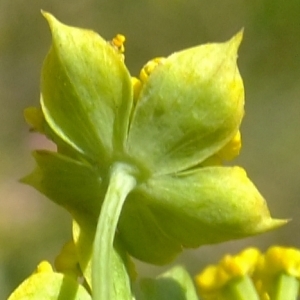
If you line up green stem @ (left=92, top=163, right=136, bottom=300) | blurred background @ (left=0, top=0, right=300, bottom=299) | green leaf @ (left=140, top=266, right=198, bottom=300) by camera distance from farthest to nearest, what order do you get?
blurred background @ (left=0, top=0, right=300, bottom=299), green leaf @ (left=140, top=266, right=198, bottom=300), green stem @ (left=92, top=163, right=136, bottom=300)

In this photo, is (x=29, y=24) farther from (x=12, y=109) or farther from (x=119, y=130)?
(x=119, y=130)

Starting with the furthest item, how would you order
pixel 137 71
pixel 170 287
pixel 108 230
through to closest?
pixel 137 71 → pixel 170 287 → pixel 108 230

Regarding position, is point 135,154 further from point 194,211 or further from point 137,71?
point 137,71

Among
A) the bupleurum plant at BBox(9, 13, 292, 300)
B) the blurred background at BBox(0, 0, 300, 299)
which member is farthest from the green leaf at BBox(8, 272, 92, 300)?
the blurred background at BBox(0, 0, 300, 299)

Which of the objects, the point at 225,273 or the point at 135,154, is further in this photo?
the point at 225,273

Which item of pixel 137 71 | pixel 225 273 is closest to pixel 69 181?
pixel 225 273

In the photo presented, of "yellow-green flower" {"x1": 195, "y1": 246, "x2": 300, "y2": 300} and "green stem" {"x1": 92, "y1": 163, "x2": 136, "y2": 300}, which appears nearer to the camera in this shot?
"green stem" {"x1": 92, "y1": 163, "x2": 136, "y2": 300}

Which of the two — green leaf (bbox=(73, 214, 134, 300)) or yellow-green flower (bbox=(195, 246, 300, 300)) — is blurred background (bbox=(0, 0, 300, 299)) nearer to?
yellow-green flower (bbox=(195, 246, 300, 300))
